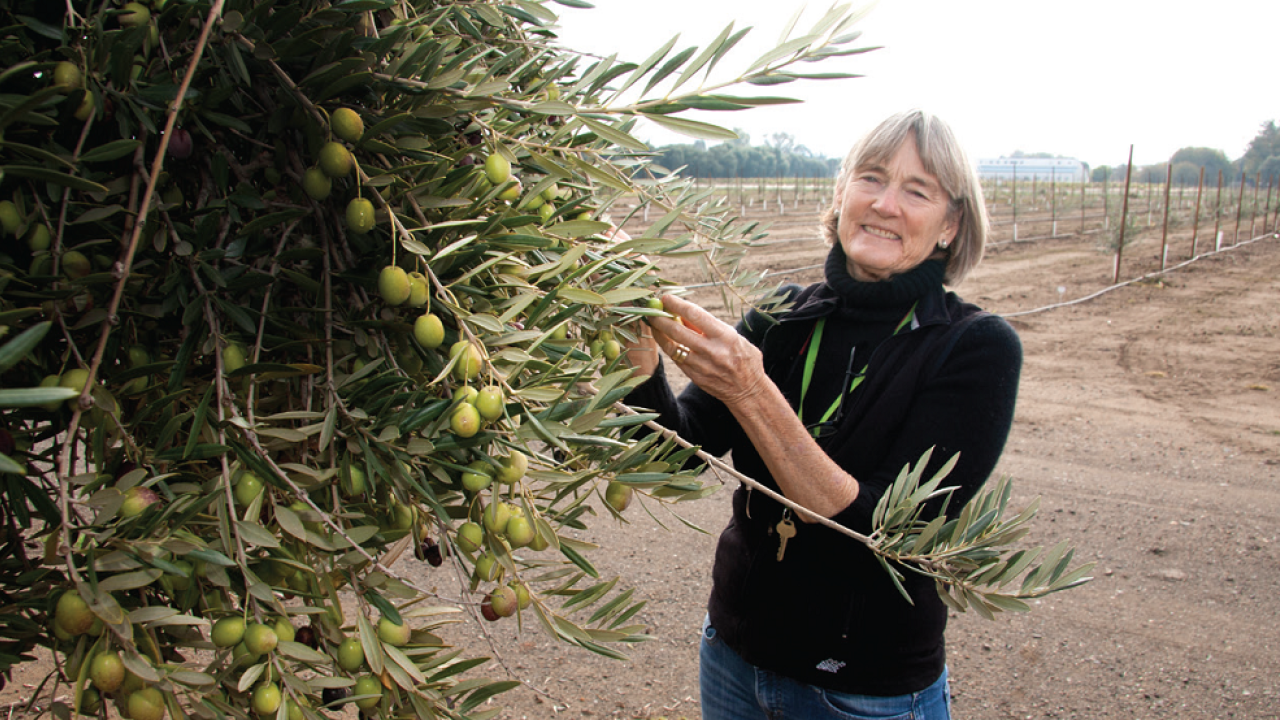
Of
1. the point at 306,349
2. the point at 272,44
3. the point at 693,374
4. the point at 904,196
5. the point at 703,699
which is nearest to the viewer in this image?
the point at 272,44

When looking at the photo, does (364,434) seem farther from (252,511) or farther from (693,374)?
(693,374)

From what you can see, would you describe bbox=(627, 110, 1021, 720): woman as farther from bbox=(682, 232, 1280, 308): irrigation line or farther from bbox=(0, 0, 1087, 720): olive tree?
bbox=(682, 232, 1280, 308): irrigation line

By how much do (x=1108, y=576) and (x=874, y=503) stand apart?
12.0 feet

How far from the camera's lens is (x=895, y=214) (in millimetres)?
1827

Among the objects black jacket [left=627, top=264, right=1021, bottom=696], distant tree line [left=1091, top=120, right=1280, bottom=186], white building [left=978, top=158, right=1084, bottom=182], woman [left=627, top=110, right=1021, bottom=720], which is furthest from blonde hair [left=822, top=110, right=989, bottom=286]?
white building [left=978, top=158, right=1084, bottom=182]

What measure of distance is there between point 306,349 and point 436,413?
163mm

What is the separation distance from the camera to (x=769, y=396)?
4.72 feet

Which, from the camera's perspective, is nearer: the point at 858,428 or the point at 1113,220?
the point at 858,428

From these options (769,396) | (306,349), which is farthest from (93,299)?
(769,396)

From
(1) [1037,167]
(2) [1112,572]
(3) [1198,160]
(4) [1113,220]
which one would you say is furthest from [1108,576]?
(3) [1198,160]

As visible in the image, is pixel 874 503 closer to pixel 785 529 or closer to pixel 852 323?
pixel 785 529

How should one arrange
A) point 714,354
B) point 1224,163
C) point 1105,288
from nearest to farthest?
point 714,354 → point 1105,288 → point 1224,163

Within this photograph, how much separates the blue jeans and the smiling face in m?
0.93

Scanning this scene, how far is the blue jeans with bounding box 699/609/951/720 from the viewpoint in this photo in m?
1.71
